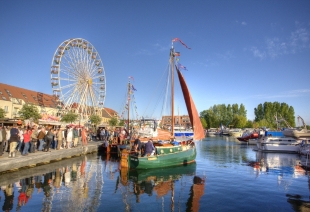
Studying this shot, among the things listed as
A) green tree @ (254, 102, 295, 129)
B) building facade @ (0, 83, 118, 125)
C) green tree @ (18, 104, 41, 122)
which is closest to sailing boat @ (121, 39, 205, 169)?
building facade @ (0, 83, 118, 125)

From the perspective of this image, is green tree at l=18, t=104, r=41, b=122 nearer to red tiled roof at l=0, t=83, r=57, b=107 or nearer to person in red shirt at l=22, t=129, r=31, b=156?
red tiled roof at l=0, t=83, r=57, b=107

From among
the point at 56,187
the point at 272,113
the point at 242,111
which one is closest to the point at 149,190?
the point at 56,187

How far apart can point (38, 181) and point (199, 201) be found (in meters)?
8.85

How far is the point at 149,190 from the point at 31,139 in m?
11.3

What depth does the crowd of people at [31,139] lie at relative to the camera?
15.9 m

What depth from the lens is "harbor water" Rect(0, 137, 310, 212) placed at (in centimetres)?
1014

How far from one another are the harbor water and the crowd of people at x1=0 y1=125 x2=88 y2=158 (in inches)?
81.1

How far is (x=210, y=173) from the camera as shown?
18062 millimetres

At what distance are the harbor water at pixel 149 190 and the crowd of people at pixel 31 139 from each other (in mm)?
2060

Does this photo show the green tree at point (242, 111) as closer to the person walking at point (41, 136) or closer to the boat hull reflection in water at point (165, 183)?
the boat hull reflection in water at point (165, 183)

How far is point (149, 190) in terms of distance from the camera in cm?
1280

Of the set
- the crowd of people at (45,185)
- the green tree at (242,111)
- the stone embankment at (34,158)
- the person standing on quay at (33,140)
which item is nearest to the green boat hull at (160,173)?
the crowd of people at (45,185)

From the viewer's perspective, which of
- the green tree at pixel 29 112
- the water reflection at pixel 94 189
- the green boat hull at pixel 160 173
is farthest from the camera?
the green tree at pixel 29 112

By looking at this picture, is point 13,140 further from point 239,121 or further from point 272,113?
point 272,113
